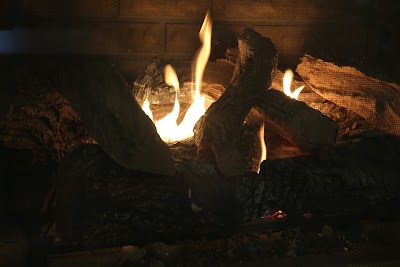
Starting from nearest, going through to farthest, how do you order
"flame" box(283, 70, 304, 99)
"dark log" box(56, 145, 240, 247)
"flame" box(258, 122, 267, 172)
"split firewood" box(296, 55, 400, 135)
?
"dark log" box(56, 145, 240, 247) → "flame" box(258, 122, 267, 172) → "split firewood" box(296, 55, 400, 135) → "flame" box(283, 70, 304, 99)

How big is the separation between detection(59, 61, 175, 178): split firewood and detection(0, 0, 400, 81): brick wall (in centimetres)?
41

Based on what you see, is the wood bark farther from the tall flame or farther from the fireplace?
the tall flame

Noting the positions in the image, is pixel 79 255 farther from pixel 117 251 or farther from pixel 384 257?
pixel 384 257

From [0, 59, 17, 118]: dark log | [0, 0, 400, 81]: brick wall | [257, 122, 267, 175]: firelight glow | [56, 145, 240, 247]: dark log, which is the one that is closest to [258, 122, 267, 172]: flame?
[257, 122, 267, 175]: firelight glow

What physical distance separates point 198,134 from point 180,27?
50cm

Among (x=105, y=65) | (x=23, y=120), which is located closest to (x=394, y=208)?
(x=105, y=65)

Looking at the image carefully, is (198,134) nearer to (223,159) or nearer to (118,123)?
(223,159)

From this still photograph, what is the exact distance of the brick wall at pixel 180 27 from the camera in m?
1.67

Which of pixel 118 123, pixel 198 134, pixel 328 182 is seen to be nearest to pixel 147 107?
pixel 198 134

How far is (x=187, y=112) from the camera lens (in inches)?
68.0

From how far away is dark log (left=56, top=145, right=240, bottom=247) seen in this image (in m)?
1.24

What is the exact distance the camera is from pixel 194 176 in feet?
4.39

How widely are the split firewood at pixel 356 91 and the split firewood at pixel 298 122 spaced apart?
0.26 m

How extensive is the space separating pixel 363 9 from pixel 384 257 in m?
0.90
